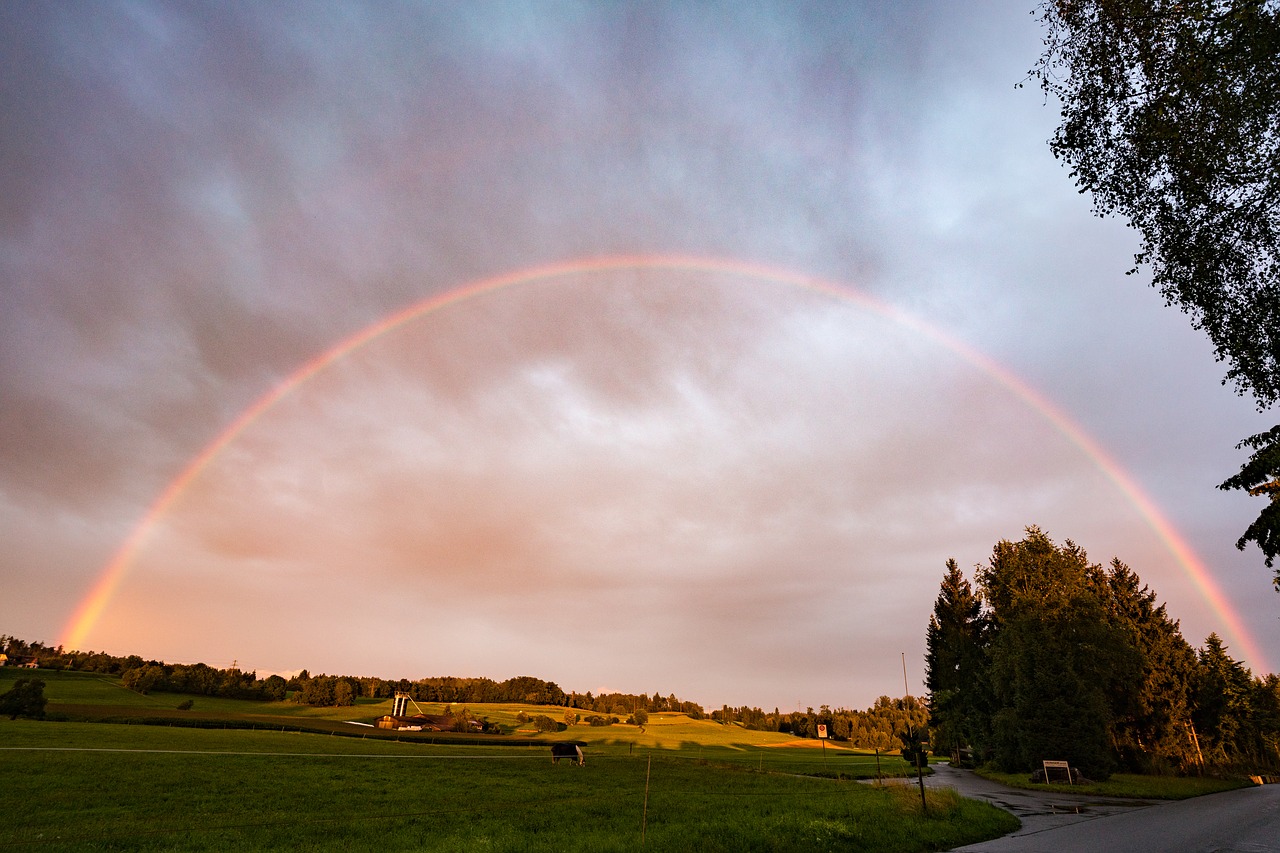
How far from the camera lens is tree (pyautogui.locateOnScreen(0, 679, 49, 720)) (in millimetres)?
64250

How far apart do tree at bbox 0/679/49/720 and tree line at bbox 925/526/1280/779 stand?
9122 centimetres

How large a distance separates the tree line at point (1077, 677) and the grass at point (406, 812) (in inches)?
1021

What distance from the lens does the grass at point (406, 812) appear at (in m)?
15.8

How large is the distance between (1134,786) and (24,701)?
98.3m

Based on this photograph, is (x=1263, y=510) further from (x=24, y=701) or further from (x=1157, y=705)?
(x=24, y=701)

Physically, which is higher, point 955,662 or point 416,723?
point 955,662

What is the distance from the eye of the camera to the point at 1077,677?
4550 cm

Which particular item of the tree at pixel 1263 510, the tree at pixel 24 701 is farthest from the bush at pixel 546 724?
the tree at pixel 1263 510

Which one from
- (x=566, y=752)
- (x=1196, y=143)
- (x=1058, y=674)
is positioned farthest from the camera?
(x=566, y=752)

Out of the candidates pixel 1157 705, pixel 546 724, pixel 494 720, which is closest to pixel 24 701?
pixel 494 720

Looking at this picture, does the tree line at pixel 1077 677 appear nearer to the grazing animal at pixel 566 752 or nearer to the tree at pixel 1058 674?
the tree at pixel 1058 674

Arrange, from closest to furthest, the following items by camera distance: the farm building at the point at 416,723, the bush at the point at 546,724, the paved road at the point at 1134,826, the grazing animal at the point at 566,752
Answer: the paved road at the point at 1134,826, the grazing animal at the point at 566,752, the farm building at the point at 416,723, the bush at the point at 546,724

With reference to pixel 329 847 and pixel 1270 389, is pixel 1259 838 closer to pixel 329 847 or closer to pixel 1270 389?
pixel 1270 389

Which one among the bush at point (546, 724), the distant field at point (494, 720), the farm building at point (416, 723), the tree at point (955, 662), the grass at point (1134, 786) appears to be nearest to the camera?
the grass at point (1134, 786)
